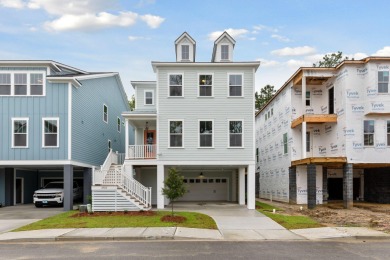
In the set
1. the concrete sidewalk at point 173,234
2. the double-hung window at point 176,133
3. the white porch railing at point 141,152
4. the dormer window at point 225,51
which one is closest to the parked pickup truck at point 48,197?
the white porch railing at point 141,152

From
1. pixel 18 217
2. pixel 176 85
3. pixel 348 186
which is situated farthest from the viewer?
pixel 176 85

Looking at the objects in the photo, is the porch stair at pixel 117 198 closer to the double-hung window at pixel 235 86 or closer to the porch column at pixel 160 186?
the porch column at pixel 160 186

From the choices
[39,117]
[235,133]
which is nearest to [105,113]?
[39,117]

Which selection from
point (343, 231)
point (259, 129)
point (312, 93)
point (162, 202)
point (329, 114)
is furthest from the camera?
point (259, 129)

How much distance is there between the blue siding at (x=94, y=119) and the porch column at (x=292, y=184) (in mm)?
14119

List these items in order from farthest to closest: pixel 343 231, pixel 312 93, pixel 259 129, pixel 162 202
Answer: pixel 259 129 → pixel 312 93 → pixel 162 202 → pixel 343 231

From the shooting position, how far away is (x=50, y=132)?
23.5 meters

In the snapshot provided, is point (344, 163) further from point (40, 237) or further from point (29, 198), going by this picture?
point (29, 198)

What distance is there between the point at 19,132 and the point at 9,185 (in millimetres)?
5318

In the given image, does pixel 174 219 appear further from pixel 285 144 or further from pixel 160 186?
pixel 285 144

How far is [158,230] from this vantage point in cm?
1516

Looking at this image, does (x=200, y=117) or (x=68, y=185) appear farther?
(x=200, y=117)

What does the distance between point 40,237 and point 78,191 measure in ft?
50.6

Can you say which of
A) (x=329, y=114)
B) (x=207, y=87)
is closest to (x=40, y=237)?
(x=207, y=87)
